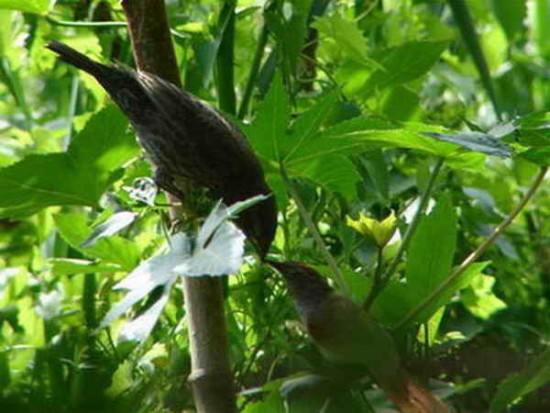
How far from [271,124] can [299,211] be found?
0.07 meters

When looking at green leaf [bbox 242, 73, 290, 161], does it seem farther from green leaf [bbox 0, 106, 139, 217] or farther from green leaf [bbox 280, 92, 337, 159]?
green leaf [bbox 0, 106, 139, 217]

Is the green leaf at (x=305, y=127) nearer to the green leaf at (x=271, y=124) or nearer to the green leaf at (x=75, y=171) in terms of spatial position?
the green leaf at (x=271, y=124)

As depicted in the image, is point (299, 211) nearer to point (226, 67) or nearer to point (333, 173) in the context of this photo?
point (333, 173)

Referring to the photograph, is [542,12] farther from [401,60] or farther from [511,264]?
[511,264]

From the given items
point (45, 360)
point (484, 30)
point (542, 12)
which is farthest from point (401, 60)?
point (484, 30)

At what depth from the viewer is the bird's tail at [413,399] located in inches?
17.9

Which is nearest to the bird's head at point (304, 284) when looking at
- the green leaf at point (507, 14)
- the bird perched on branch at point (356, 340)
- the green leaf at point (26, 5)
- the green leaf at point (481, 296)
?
the bird perched on branch at point (356, 340)

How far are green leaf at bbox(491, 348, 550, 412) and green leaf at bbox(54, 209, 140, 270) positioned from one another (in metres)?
0.29

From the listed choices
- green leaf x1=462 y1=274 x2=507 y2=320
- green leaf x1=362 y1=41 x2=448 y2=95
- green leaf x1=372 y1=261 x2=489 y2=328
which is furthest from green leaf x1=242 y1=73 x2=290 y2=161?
green leaf x1=462 y1=274 x2=507 y2=320

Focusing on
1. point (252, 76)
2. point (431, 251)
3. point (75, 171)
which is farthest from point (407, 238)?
point (252, 76)

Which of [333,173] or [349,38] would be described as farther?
[349,38]

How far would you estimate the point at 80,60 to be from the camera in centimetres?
61

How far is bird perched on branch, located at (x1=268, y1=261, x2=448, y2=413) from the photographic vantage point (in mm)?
460

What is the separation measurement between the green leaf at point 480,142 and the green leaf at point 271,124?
0.11 m
